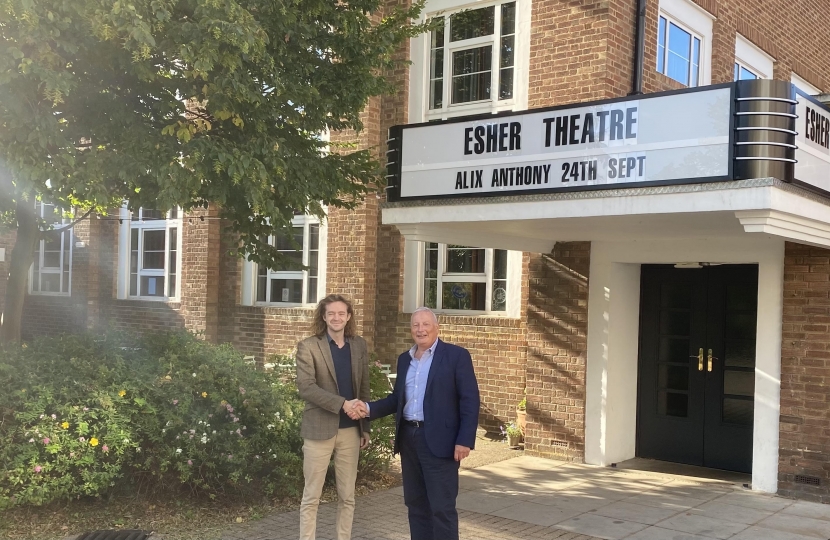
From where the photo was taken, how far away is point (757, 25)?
1258 centimetres

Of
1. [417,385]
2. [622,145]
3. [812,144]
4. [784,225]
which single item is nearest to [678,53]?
[812,144]

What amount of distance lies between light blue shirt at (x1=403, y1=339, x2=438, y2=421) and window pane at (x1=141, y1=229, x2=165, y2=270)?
11.7m

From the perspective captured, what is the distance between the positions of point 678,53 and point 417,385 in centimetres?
737

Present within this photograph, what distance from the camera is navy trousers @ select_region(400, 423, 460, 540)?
5.38 metres

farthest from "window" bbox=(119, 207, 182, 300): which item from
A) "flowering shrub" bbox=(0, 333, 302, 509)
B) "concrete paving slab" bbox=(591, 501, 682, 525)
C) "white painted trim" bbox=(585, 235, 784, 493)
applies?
"concrete paving slab" bbox=(591, 501, 682, 525)

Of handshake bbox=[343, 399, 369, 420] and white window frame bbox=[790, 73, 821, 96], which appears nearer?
handshake bbox=[343, 399, 369, 420]

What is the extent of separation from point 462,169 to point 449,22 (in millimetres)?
4682

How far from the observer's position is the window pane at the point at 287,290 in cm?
1386

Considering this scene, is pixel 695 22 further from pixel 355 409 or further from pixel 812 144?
pixel 355 409

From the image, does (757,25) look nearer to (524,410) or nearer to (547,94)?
Answer: (547,94)

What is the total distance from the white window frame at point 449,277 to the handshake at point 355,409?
5.32m

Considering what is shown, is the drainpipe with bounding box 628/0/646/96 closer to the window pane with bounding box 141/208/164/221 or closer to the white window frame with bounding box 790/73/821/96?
the white window frame with bounding box 790/73/821/96

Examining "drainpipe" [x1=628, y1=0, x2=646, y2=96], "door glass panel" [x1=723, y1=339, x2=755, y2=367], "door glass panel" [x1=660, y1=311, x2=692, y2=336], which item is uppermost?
"drainpipe" [x1=628, y1=0, x2=646, y2=96]

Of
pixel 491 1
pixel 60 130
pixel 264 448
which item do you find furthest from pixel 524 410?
pixel 60 130
